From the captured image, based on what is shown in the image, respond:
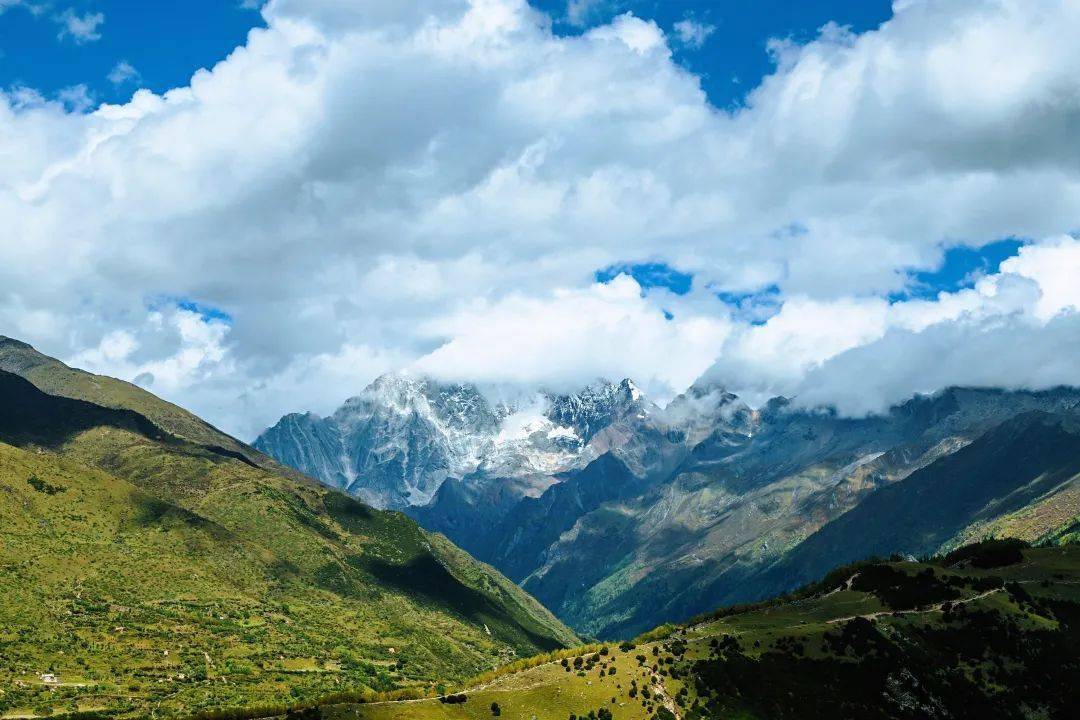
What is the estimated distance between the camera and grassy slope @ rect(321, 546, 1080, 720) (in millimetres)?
137625

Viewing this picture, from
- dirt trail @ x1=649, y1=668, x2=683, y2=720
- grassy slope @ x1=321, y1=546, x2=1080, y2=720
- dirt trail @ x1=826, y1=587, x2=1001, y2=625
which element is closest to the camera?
dirt trail @ x1=649, y1=668, x2=683, y2=720

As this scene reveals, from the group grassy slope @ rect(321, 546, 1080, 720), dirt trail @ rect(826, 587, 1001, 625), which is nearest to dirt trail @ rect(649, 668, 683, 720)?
grassy slope @ rect(321, 546, 1080, 720)

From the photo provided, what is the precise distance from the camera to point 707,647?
514 ft

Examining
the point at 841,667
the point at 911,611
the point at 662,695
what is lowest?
the point at 841,667

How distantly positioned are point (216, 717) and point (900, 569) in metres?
133

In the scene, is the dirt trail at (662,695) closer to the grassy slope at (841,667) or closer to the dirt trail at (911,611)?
the grassy slope at (841,667)

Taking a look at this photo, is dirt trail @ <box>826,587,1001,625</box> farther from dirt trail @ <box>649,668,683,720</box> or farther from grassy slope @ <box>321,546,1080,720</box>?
dirt trail @ <box>649,668,683,720</box>

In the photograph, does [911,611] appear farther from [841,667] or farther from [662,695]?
[662,695]

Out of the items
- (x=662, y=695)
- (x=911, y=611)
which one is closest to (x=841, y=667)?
(x=911, y=611)

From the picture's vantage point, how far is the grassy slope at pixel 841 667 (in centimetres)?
13762

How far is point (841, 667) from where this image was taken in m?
150

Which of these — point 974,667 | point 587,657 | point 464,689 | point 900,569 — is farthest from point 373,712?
A: point 900,569

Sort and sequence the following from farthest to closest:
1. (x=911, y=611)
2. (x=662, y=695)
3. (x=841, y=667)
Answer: (x=911, y=611) < (x=841, y=667) < (x=662, y=695)

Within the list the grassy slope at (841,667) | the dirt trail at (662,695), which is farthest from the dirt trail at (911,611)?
the dirt trail at (662,695)
